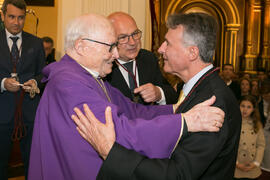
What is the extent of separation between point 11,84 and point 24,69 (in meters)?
0.27

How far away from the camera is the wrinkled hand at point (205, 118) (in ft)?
5.18

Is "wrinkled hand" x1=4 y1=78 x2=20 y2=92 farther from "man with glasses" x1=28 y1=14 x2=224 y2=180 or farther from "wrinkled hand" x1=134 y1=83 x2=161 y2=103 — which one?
"wrinkled hand" x1=134 y1=83 x2=161 y2=103

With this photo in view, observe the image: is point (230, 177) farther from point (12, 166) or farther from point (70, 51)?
point (12, 166)

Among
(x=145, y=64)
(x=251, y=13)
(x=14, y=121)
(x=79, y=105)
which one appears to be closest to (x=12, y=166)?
(x=14, y=121)

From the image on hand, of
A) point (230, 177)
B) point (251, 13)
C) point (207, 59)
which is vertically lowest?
point (230, 177)

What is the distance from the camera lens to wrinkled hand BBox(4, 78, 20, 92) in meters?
2.75

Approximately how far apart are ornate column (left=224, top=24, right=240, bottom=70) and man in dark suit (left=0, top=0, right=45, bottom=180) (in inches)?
481

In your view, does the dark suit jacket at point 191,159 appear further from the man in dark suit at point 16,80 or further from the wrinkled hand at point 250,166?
the wrinkled hand at point 250,166

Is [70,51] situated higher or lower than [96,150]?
higher

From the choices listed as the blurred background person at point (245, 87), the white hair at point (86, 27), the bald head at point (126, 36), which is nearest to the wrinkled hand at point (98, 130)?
the white hair at point (86, 27)

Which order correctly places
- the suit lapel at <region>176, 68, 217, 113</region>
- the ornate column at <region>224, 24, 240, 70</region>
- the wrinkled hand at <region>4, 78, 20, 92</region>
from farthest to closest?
the ornate column at <region>224, 24, 240, 70</region> → the wrinkled hand at <region>4, 78, 20, 92</region> → the suit lapel at <region>176, 68, 217, 113</region>

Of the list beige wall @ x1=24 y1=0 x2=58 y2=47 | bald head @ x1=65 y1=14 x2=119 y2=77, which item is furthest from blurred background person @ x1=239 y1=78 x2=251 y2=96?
bald head @ x1=65 y1=14 x2=119 y2=77

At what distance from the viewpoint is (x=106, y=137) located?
157 cm

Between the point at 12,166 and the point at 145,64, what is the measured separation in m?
2.28
